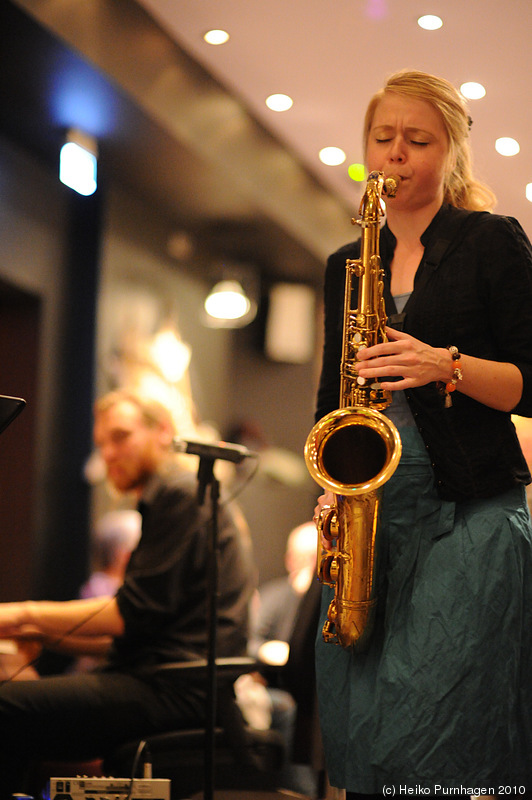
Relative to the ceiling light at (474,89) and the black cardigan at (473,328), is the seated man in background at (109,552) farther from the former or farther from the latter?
the black cardigan at (473,328)

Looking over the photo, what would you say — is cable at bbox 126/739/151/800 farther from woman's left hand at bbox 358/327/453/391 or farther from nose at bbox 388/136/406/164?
nose at bbox 388/136/406/164

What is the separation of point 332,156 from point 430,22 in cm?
208

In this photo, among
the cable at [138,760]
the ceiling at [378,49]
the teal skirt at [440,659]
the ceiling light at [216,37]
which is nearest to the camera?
the teal skirt at [440,659]

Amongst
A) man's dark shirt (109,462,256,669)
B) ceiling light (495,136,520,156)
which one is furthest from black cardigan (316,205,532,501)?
ceiling light (495,136,520,156)

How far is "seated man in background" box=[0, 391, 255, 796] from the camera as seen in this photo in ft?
9.84

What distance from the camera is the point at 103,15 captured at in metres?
4.80

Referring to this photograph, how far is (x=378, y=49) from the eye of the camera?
15.7 ft

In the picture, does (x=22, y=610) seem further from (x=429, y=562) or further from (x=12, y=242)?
(x=12, y=242)

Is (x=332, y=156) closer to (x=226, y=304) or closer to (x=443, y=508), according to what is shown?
(x=226, y=304)

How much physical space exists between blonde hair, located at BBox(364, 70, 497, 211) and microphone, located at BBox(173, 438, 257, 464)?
1.11 meters

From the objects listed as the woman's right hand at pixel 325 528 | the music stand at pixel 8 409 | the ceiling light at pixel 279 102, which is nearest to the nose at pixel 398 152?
the woman's right hand at pixel 325 528

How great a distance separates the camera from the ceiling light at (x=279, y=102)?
5711 millimetres

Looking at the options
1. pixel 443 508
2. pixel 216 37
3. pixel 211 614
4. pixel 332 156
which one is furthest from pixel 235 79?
pixel 443 508

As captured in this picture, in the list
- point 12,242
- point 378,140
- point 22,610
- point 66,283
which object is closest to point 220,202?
point 66,283
